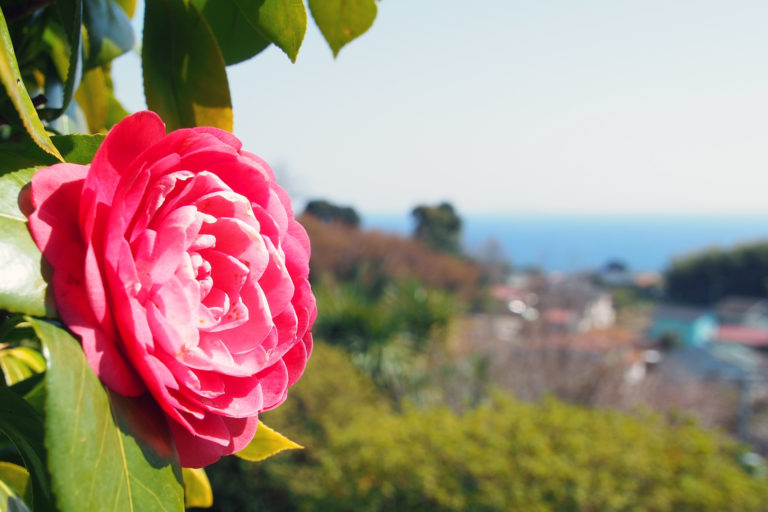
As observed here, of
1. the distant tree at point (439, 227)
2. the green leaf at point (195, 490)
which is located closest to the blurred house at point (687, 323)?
the distant tree at point (439, 227)

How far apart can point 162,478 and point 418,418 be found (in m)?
3.24

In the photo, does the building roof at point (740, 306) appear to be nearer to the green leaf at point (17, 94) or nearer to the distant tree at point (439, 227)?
the distant tree at point (439, 227)

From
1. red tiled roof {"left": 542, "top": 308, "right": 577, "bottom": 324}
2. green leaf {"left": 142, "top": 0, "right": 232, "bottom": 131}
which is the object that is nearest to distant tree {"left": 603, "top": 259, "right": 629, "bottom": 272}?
red tiled roof {"left": 542, "top": 308, "right": 577, "bottom": 324}

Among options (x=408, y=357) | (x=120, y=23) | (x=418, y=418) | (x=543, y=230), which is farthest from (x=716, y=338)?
(x=543, y=230)

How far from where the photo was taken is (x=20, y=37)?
0.42m

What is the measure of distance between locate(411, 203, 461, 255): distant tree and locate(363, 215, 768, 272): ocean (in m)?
12.9

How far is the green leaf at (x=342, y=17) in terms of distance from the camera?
366 mm

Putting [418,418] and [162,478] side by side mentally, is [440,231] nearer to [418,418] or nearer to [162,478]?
[418,418]

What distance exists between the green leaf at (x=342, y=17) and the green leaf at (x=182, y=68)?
2.5 inches

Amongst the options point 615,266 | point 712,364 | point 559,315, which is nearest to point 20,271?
point 559,315

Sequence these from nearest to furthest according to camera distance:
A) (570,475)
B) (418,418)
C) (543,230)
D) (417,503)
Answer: (570,475) < (417,503) < (418,418) < (543,230)

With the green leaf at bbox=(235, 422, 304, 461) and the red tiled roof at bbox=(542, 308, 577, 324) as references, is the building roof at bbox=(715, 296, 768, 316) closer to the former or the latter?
the red tiled roof at bbox=(542, 308, 577, 324)

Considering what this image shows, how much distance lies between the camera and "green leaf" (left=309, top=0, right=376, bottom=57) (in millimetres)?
366

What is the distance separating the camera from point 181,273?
9.0 inches
